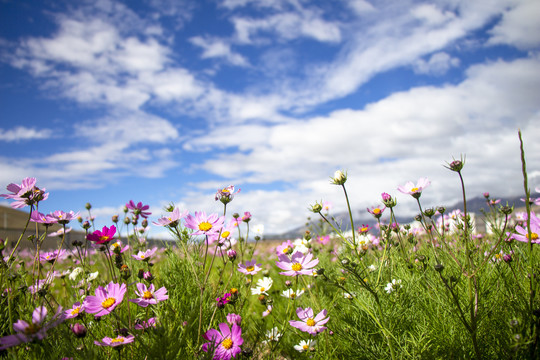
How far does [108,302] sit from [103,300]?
0.05m

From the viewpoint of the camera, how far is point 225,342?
137 cm

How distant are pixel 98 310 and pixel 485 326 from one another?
1.69 m

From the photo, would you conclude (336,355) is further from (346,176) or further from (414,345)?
(346,176)

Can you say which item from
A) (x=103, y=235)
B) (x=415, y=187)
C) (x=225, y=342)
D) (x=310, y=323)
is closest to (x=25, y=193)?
(x=103, y=235)

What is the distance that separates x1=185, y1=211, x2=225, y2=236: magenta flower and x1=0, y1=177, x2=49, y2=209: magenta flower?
2.58ft

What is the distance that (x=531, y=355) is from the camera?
44.0 inches

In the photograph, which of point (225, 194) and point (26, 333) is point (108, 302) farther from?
point (225, 194)

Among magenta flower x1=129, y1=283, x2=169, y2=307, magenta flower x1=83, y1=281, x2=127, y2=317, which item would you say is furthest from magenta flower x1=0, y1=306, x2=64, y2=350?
magenta flower x1=129, y1=283, x2=169, y2=307

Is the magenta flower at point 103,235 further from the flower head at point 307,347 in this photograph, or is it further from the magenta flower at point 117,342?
the flower head at point 307,347

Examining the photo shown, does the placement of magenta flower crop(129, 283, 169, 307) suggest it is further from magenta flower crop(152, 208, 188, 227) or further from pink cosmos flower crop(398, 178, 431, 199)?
pink cosmos flower crop(398, 178, 431, 199)

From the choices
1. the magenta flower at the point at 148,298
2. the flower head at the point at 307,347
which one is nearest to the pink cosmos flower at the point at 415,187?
the flower head at the point at 307,347

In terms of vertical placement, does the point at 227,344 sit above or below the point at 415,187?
below

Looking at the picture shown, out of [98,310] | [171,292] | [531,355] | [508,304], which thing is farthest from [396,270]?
[98,310]

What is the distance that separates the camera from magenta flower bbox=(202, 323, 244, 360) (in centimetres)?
132
